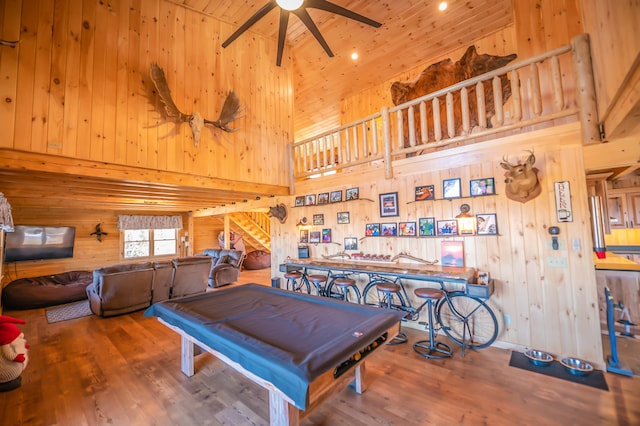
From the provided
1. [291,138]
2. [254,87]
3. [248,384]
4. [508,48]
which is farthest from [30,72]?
[508,48]

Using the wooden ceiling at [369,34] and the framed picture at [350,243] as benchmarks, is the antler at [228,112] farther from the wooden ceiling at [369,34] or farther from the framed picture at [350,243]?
the framed picture at [350,243]

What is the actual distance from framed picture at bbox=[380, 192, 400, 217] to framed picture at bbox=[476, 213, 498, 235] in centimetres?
108

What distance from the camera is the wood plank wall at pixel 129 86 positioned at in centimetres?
289

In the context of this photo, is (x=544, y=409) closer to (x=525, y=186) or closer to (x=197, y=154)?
(x=525, y=186)

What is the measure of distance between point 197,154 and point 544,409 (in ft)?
16.3

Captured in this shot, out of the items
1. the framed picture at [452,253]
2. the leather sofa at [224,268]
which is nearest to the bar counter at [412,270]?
the framed picture at [452,253]

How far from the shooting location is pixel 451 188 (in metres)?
3.51

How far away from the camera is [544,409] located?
6.72ft

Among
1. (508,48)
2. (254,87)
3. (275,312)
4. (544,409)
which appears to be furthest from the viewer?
(254,87)

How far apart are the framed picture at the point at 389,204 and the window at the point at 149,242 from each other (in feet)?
28.1

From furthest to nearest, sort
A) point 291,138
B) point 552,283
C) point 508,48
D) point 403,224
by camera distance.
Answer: point 291,138
point 508,48
point 403,224
point 552,283

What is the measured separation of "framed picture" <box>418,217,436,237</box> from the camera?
3.66 metres

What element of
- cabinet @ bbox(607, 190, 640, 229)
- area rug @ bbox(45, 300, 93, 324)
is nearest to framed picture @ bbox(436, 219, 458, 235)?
cabinet @ bbox(607, 190, 640, 229)

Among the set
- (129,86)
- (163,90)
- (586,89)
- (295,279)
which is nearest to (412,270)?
(586,89)
